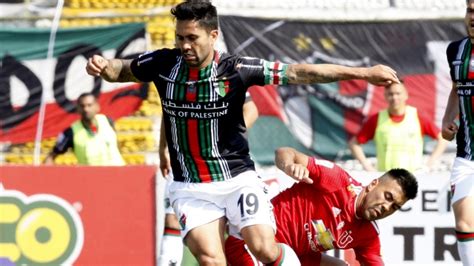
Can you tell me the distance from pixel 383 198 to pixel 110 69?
1.99 metres

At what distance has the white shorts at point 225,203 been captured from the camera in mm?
7426

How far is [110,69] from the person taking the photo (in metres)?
7.25

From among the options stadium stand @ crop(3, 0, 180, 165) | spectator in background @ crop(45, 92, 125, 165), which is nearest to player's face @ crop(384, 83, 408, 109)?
spectator in background @ crop(45, 92, 125, 165)

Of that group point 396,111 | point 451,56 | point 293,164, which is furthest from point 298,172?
point 396,111

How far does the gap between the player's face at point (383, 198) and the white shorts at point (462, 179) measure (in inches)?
20.6

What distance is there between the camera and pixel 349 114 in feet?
46.5

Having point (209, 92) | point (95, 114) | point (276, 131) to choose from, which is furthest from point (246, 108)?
point (276, 131)

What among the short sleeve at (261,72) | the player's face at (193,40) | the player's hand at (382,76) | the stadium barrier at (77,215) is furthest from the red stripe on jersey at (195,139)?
the stadium barrier at (77,215)

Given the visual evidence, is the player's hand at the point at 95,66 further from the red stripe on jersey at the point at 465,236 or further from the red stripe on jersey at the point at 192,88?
the red stripe on jersey at the point at 465,236

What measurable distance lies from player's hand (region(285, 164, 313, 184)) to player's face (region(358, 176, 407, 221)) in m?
0.46

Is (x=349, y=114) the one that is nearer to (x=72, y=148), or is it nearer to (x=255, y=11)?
(x=255, y=11)

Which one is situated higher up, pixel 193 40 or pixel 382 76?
pixel 193 40

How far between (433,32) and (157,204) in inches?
223

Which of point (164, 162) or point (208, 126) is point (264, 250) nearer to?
point (208, 126)
